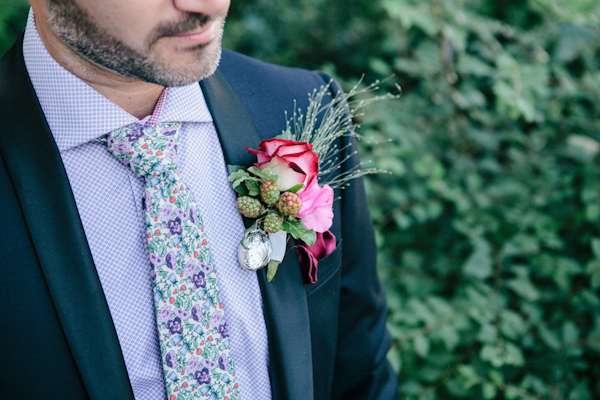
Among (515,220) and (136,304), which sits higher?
(136,304)

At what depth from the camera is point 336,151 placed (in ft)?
4.29

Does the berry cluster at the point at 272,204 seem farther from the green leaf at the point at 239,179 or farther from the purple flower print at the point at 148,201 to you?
the purple flower print at the point at 148,201

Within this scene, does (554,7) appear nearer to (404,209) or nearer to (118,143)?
(404,209)

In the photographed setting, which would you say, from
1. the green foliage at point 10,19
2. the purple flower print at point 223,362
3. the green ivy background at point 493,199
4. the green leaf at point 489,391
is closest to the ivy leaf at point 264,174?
the purple flower print at point 223,362

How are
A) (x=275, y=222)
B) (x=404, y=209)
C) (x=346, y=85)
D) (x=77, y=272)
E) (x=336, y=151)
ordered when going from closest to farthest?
(x=77, y=272) → (x=275, y=222) → (x=336, y=151) → (x=404, y=209) → (x=346, y=85)

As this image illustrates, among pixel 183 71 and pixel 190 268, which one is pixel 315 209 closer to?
pixel 190 268

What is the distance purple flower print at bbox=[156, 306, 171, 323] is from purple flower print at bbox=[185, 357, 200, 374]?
0.11 metres

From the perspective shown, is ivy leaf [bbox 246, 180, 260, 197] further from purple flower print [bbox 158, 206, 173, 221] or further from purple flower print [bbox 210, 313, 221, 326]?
purple flower print [bbox 210, 313, 221, 326]

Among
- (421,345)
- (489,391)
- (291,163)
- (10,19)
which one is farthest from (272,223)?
(10,19)

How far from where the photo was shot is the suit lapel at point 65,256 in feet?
3.09

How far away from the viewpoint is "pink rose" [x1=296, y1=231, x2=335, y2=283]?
3.88 feet

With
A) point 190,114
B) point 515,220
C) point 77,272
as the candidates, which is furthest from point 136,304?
point 515,220

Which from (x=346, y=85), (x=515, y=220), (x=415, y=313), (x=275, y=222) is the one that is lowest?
(x=415, y=313)

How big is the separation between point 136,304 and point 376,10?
2.82 m
